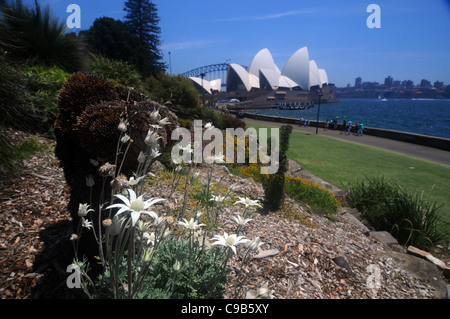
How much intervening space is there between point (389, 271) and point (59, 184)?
4.69 meters

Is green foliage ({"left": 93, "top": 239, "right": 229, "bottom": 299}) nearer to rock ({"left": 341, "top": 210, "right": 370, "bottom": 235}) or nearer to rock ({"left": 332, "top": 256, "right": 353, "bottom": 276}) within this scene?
rock ({"left": 332, "top": 256, "right": 353, "bottom": 276})

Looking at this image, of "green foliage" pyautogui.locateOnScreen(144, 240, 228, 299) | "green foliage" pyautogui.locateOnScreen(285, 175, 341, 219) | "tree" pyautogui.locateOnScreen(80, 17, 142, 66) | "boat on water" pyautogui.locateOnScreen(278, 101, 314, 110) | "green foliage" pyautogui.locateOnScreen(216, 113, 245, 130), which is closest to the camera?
"green foliage" pyautogui.locateOnScreen(144, 240, 228, 299)

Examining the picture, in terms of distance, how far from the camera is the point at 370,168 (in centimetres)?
902

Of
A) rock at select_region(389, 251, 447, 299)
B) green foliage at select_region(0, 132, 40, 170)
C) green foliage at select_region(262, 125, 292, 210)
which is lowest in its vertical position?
rock at select_region(389, 251, 447, 299)

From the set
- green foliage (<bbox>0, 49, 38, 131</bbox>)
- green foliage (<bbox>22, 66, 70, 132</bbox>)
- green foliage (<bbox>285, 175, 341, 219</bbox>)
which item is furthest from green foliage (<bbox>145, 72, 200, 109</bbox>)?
green foliage (<bbox>285, 175, 341, 219</bbox>)

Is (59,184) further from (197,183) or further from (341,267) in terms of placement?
(341,267)

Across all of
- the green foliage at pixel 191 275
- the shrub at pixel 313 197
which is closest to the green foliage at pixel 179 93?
the shrub at pixel 313 197

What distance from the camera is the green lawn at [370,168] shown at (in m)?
7.30

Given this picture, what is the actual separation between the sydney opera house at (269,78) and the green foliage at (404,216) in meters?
73.1

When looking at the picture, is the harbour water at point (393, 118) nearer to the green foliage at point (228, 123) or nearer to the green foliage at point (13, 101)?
the green foliage at point (228, 123)

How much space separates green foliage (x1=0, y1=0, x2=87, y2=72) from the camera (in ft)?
24.5

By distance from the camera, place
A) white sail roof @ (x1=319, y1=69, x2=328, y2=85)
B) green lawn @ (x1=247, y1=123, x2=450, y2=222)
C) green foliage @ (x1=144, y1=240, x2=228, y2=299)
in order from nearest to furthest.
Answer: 1. green foliage @ (x1=144, y1=240, x2=228, y2=299)
2. green lawn @ (x1=247, y1=123, x2=450, y2=222)
3. white sail roof @ (x1=319, y1=69, x2=328, y2=85)

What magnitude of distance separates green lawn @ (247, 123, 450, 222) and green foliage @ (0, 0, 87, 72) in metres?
9.21

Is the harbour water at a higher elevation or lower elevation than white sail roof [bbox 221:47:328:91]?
lower
